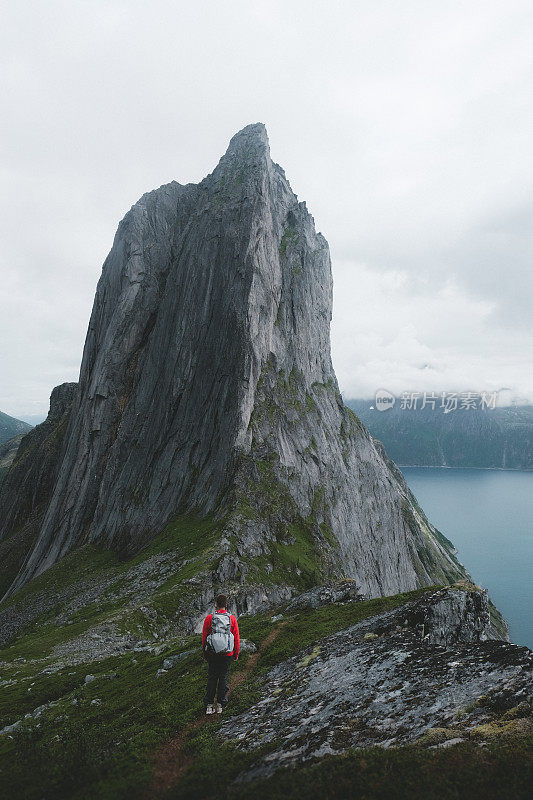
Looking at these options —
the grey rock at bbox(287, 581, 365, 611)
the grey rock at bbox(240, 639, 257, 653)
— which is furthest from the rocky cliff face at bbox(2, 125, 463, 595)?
the grey rock at bbox(240, 639, 257, 653)

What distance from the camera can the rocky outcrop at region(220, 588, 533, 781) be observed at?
8969mm

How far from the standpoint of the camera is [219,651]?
13305 mm

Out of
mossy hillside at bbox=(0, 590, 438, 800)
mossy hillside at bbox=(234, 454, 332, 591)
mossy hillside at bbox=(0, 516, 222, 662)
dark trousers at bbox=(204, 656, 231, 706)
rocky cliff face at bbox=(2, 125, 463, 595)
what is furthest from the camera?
rocky cliff face at bbox=(2, 125, 463, 595)

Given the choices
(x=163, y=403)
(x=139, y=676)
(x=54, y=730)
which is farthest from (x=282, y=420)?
(x=54, y=730)

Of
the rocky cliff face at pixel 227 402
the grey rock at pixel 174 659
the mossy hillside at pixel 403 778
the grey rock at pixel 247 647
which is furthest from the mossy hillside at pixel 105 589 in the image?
the mossy hillside at pixel 403 778

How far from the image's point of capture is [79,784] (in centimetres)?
931

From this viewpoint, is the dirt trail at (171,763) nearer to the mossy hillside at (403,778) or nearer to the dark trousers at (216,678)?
the dark trousers at (216,678)

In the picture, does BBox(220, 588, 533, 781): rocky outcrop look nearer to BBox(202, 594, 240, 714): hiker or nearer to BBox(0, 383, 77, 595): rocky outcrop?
BBox(202, 594, 240, 714): hiker

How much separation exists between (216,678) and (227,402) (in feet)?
164

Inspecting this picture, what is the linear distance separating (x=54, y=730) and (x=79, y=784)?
760 centimetres

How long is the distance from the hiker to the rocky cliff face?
82.7 feet

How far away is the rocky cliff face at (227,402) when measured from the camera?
56.6m

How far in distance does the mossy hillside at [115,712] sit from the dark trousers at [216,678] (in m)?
0.46

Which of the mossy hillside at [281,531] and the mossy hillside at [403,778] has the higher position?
the mossy hillside at [403,778]
